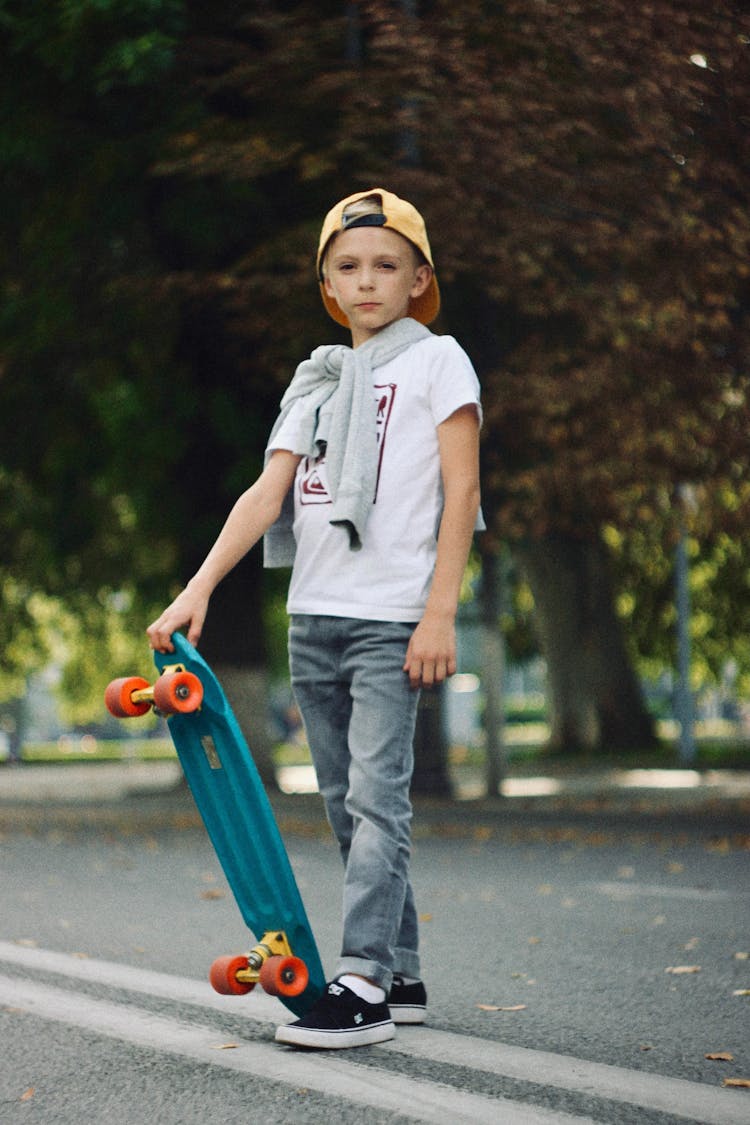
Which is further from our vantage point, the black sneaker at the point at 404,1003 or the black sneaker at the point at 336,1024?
the black sneaker at the point at 404,1003

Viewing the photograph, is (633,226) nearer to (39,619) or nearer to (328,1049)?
(328,1049)

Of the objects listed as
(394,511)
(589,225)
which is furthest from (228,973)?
(589,225)

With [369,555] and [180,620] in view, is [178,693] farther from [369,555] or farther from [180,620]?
[369,555]

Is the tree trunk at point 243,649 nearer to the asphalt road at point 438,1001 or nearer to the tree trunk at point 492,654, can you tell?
the tree trunk at point 492,654

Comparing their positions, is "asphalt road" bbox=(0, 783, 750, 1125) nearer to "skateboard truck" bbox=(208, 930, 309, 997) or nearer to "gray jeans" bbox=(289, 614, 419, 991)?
"skateboard truck" bbox=(208, 930, 309, 997)

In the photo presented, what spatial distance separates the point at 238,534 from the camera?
448 centimetres

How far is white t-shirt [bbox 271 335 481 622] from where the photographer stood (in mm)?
4395

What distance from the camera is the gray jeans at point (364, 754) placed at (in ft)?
14.0

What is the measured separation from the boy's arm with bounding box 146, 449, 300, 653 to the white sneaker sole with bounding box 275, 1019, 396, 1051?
3.06ft

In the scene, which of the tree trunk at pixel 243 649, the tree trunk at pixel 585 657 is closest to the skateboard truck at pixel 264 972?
the tree trunk at pixel 243 649

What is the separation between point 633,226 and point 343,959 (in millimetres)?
8213

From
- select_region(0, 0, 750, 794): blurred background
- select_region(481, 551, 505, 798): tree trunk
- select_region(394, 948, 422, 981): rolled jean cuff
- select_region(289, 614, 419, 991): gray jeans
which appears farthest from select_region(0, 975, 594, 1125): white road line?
select_region(481, 551, 505, 798): tree trunk

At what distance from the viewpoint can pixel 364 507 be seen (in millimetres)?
4363

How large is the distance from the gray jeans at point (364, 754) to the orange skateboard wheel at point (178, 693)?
1.26 ft
